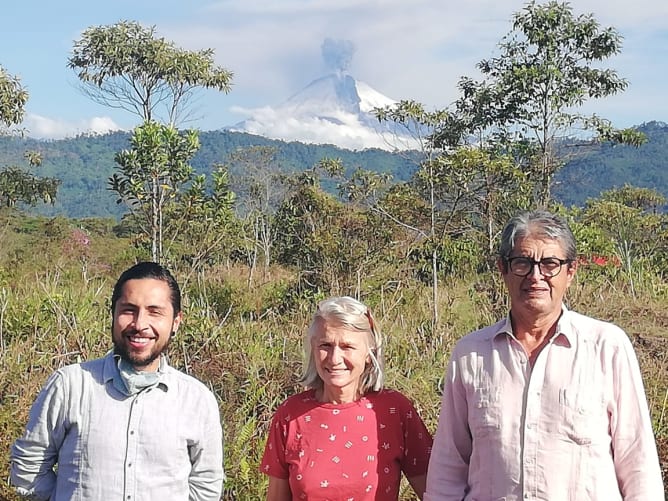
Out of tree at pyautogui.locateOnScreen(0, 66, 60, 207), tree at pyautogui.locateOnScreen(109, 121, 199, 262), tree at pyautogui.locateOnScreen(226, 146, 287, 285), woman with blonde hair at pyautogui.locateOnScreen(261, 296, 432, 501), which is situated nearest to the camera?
woman with blonde hair at pyautogui.locateOnScreen(261, 296, 432, 501)

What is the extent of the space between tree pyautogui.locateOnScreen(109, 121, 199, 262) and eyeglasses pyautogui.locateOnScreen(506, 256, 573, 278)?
3.72m

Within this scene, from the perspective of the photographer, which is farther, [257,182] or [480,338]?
[257,182]

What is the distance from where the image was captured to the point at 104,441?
2.17m

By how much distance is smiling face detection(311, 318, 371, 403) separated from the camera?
8.09 feet

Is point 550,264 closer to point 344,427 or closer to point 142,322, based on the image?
point 344,427

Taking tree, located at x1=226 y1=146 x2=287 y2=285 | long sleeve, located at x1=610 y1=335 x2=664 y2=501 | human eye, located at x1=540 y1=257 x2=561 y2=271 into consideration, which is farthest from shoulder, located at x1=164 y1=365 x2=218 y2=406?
tree, located at x1=226 y1=146 x2=287 y2=285

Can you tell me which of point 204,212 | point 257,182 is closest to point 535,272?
point 204,212

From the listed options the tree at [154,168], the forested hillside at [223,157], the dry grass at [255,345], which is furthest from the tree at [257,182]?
the forested hillside at [223,157]

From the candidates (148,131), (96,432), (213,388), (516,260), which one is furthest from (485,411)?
(148,131)

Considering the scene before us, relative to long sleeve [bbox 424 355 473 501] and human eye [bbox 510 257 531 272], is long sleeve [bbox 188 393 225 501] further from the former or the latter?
human eye [bbox 510 257 531 272]

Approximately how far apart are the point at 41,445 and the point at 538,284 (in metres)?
1.37

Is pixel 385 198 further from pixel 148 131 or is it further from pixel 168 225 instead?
pixel 148 131

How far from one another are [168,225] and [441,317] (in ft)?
7.43

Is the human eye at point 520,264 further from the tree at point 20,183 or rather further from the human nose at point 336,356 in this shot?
the tree at point 20,183
